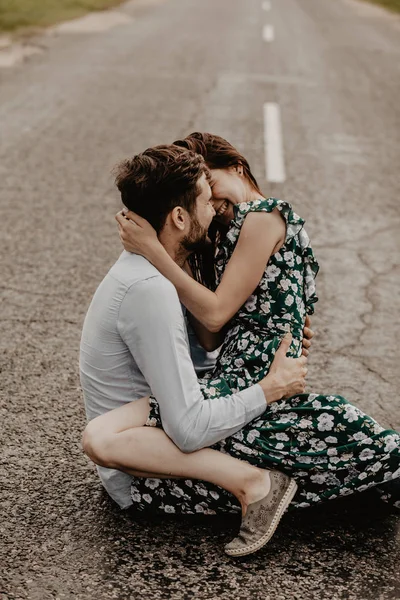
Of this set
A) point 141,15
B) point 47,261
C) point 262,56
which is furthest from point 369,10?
point 47,261

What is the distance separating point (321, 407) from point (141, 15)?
1992cm

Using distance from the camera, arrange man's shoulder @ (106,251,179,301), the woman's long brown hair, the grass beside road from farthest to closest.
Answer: the grass beside road, the woman's long brown hair, man's shoulder @ (106,251,179,301)

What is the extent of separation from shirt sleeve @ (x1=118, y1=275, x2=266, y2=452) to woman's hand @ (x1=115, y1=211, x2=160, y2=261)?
0.13 m

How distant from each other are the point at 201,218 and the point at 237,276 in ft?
0.75

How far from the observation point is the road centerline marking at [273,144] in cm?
743

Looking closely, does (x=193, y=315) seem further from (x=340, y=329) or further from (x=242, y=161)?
(x=340, y=329)

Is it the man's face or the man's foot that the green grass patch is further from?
the man's foot

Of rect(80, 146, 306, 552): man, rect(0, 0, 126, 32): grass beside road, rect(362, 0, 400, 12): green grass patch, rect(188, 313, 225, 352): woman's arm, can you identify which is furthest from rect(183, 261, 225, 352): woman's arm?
rect(362, 0, 400, 12): green grass patch

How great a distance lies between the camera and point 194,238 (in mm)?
3004

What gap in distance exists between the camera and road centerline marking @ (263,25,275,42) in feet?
56.3

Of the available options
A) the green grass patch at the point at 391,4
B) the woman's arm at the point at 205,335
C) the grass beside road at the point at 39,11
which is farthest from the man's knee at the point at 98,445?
the green grass patch at the point at 391,4

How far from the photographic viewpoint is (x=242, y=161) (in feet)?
10.5

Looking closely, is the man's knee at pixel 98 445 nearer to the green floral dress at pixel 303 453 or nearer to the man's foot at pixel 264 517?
the green floral dress at pixel 303 453

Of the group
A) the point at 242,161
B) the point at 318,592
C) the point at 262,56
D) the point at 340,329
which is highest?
the point at 242,161
